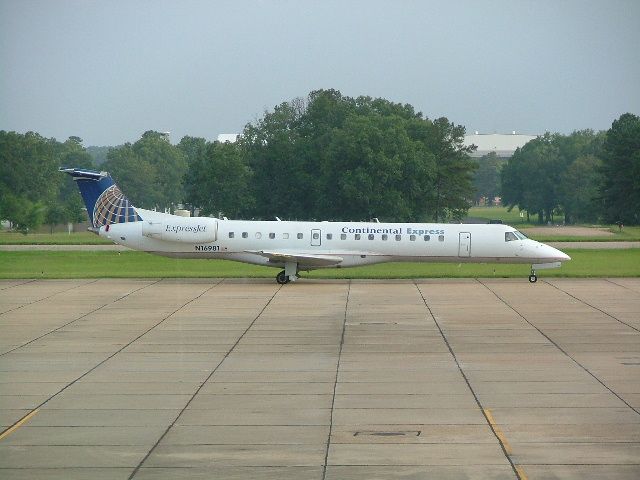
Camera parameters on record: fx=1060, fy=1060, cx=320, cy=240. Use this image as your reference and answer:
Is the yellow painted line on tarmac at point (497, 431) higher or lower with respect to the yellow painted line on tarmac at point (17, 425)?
higher

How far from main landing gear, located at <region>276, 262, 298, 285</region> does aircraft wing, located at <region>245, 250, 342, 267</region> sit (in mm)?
266

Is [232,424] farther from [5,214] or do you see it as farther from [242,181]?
[242,181]

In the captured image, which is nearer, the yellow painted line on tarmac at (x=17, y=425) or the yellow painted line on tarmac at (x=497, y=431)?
the yellow painted line on tarmac at (x=497, y=431)

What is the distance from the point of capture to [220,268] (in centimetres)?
4969

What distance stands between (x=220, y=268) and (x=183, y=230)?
9.48 metres

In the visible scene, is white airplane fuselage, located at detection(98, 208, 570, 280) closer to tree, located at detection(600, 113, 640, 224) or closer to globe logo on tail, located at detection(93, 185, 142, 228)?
globe logo on tail, located at detection(93, 185, 142, 228)

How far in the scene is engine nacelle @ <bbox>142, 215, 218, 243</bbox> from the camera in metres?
40.3

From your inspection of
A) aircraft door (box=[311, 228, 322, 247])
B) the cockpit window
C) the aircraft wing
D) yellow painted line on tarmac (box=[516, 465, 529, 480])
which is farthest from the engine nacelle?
yellow painted line on tarmac (box=[516, 465, 529, 480])

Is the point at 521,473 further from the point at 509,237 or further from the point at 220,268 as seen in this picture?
the point at 220,268

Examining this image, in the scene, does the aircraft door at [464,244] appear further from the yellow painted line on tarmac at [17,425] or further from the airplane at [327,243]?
the yellow painted line on tarmac at [17,425]

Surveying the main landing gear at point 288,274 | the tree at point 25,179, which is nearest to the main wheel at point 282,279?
the main landing gear at point 288,274

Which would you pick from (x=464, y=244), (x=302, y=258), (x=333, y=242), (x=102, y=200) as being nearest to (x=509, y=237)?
(x=464, y=244)

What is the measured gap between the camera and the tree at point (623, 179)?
77.3 m

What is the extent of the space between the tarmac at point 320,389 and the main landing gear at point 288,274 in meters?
6.56
